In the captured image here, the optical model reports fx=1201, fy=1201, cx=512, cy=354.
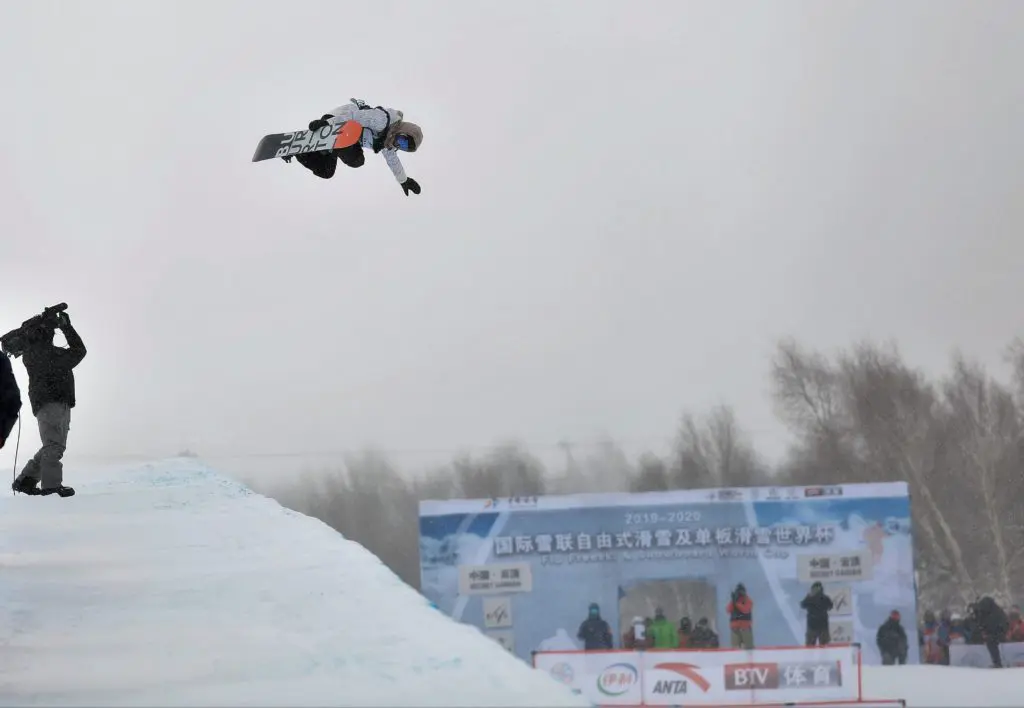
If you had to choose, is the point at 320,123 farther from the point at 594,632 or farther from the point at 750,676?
the point at 750,676

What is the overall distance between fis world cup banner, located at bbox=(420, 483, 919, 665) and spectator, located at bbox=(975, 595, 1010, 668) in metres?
1.85

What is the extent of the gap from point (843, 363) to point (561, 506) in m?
6.53

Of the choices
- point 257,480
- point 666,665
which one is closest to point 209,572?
point 666,665

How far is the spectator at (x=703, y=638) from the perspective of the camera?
536 inches

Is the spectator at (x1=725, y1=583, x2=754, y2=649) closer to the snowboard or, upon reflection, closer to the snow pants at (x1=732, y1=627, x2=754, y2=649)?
the snow pants at (x1=732, y1=627, x2=754, y2=649)

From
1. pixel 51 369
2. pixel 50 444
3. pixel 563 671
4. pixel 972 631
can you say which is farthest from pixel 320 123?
pixel 972 631

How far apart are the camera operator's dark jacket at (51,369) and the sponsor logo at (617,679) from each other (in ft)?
23.5

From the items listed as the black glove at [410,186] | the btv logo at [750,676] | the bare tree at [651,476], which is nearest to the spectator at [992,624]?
the btv logo at [750,676]

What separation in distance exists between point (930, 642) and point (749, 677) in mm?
4018

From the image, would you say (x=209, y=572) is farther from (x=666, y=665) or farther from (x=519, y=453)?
(x=519, y=453)

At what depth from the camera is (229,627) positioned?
342 centimetres

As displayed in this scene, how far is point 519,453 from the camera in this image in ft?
66.1

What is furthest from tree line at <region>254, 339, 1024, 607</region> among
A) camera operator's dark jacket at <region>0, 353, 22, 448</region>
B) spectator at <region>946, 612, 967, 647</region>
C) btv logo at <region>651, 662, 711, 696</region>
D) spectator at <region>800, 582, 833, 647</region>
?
camera operator's dark jacket at <region>0, 353, 22, 448</region>

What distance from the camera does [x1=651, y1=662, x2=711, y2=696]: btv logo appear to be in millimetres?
11922
